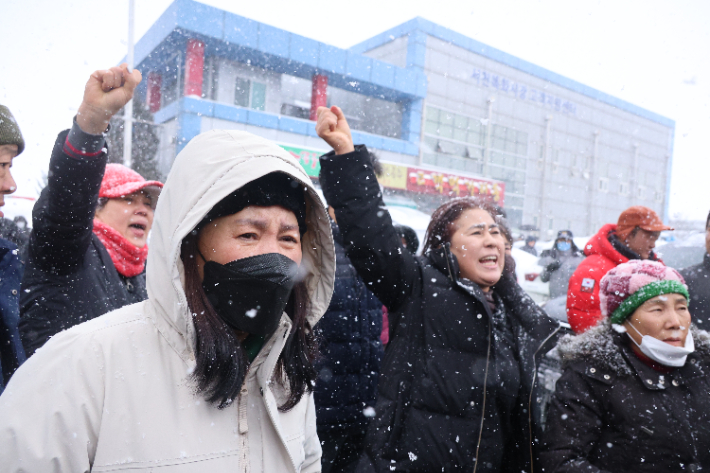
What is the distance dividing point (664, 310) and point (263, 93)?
18.9m

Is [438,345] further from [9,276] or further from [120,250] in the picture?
[9,276]

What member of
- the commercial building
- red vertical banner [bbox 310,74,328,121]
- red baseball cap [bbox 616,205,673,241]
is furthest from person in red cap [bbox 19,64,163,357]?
red vertical banner [bbox 310,74,328,121]

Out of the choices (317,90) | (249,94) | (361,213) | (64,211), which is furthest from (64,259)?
(317,90)

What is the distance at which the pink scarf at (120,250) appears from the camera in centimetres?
256

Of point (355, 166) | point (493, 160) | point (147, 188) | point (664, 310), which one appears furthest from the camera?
point (493, 160)

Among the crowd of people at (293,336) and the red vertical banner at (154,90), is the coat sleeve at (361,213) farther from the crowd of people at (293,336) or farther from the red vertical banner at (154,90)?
the red vertical banner at (154,90)

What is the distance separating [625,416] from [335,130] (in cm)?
179

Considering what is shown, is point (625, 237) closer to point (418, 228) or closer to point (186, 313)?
point (186, 313)

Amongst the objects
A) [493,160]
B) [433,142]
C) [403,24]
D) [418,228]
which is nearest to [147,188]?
[418,228]

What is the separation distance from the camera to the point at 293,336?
1.51 meters

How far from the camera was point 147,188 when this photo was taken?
2756mm

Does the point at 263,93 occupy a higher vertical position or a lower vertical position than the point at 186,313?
higher

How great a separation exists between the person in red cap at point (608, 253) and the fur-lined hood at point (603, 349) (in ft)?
3.85

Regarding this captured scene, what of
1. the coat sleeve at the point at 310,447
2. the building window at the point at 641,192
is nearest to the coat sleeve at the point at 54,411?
the coat sleeve at the point at 310,447
